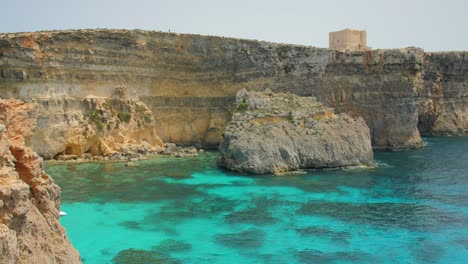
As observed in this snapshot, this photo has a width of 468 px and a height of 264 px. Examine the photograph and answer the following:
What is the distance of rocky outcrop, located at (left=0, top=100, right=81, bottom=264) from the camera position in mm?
8117

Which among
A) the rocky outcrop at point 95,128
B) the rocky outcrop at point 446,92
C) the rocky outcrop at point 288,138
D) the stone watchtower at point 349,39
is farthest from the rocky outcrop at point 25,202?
the rocky outcrop at point 446,92

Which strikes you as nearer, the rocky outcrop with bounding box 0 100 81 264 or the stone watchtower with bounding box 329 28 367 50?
the rocky outcrop with bounding box 0 100 81 264

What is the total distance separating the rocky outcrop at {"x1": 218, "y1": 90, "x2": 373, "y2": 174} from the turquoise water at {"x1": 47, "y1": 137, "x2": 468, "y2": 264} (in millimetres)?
1507


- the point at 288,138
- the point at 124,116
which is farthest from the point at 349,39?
the point at 124,116

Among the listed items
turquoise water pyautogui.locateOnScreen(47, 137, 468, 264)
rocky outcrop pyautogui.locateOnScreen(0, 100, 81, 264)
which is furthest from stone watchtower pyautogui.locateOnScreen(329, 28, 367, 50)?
rocky outcrop pyautogui.locateOnScreen(0, 100, 81, 264)

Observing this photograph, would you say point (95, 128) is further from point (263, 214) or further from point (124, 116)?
point (263, 214)

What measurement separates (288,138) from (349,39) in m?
27.7

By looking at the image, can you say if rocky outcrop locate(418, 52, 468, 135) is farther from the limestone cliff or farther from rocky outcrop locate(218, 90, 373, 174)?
rocky outcrop locate(218, 90, 373, 174)

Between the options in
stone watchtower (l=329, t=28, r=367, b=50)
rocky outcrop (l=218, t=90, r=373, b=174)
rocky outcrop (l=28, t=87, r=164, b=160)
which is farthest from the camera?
stone watchtower (l=329, t=28, r=367, b=50)

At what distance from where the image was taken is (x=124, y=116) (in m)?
44.9

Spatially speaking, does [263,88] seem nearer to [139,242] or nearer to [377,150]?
[377,150]

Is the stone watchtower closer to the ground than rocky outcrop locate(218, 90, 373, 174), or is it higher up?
higher up

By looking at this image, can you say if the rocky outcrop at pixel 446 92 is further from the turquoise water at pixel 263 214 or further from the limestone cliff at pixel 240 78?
the turquoise water at pixel 263 214

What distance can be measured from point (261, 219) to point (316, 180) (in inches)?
427
